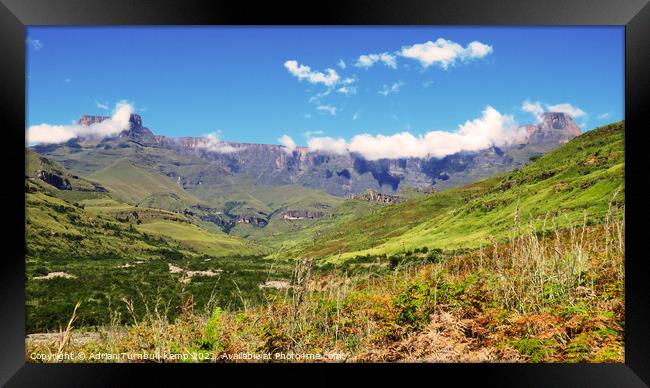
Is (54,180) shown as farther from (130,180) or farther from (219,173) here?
(219,173)

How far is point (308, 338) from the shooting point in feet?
13.1

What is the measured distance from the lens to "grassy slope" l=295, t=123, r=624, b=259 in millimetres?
15688

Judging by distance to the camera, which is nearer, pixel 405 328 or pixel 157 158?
pixel 405 328

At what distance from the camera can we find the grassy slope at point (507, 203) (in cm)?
1569

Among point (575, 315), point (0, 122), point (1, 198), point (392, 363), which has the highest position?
point (0, 122)

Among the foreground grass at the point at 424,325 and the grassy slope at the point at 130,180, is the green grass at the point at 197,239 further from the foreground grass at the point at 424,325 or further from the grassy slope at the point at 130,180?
the foreground grass at the point at 424,325

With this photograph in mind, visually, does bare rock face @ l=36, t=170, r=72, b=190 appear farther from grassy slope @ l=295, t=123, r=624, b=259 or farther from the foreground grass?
the foreground grass

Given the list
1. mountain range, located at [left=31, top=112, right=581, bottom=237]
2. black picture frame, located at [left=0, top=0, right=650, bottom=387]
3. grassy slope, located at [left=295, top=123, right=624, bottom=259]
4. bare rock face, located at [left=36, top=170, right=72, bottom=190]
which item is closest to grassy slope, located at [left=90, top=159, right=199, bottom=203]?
mountain range, located at [left=31, top=112, right=581, bottom=237]

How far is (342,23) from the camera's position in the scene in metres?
3.54

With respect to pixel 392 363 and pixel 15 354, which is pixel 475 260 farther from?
pixel 15 354

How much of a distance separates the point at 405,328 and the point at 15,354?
3.35 meters

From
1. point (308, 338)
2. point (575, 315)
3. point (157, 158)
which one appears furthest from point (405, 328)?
point (157, 158)

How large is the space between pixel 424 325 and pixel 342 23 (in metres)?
2.76

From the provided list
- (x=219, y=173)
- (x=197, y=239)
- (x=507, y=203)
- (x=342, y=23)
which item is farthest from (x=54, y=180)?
(x=219, y=173)
